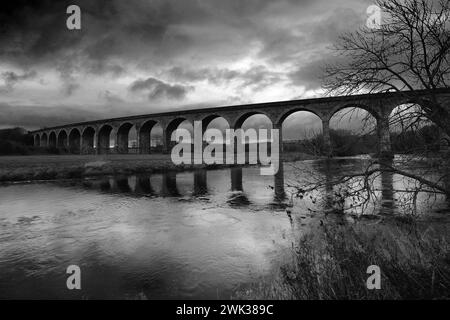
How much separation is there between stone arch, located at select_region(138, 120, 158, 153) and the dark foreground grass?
4947 centimetres

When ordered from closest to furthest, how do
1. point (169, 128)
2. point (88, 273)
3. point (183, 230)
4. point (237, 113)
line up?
1. point (88, 273)
2. point (183, 230)
3. point (237, 113)
4. point (169, 128)

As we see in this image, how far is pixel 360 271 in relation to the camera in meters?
3.69

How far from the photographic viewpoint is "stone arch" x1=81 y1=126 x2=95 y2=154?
62.8 metres

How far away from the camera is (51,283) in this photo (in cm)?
414

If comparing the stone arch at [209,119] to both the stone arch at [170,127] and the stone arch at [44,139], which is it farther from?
the stone arch at [44,139]

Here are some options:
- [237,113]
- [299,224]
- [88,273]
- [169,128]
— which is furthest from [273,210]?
[169,128]

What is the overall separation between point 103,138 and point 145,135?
13355 millimetres

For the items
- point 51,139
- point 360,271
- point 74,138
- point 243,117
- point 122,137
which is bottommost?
point 360,271

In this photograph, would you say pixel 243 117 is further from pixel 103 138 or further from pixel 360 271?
pixel 360 271

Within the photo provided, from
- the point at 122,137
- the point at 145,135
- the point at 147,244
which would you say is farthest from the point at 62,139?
the point at 147,244

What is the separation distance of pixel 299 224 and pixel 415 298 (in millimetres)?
4028

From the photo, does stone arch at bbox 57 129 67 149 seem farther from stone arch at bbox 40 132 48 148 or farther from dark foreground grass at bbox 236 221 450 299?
dark foreground grass at bbox 236 221 450 299

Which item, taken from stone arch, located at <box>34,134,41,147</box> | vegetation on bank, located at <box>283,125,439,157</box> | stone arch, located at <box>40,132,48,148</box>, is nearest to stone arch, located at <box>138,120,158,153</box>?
stone arch, located at <box>40,132,48,148</box>
